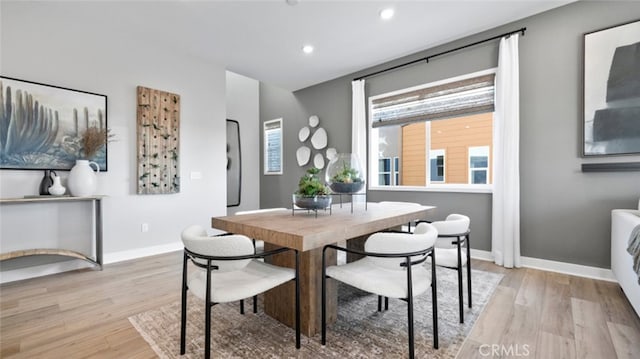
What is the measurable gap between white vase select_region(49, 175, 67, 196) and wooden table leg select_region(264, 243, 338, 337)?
7.90 feet

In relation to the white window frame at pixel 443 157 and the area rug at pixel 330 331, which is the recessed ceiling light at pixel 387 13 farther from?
the area rug at pixel 330 331

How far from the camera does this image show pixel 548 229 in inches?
116

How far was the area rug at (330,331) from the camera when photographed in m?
1.55

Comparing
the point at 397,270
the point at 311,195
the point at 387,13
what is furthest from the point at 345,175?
the point at 387,13

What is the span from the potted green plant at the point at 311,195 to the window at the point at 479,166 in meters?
2.57

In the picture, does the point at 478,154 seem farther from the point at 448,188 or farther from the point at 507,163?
the point at 507,163

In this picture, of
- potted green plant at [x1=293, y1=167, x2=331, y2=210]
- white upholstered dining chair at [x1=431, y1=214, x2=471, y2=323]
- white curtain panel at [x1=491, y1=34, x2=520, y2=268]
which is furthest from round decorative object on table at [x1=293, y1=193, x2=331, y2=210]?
white curtain panel at [x1=491, y1=34, x2=520, y2=268]

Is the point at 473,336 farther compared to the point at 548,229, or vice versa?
the point at 548,229

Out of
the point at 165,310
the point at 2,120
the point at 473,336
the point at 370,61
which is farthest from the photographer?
the point at 370,61

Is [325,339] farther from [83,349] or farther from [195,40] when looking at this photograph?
[195,40]

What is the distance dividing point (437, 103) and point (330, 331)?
313cm

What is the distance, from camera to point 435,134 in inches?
161

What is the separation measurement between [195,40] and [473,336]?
411cm

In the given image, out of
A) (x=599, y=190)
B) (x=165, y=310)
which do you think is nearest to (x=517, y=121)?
(x=599, y=190)
